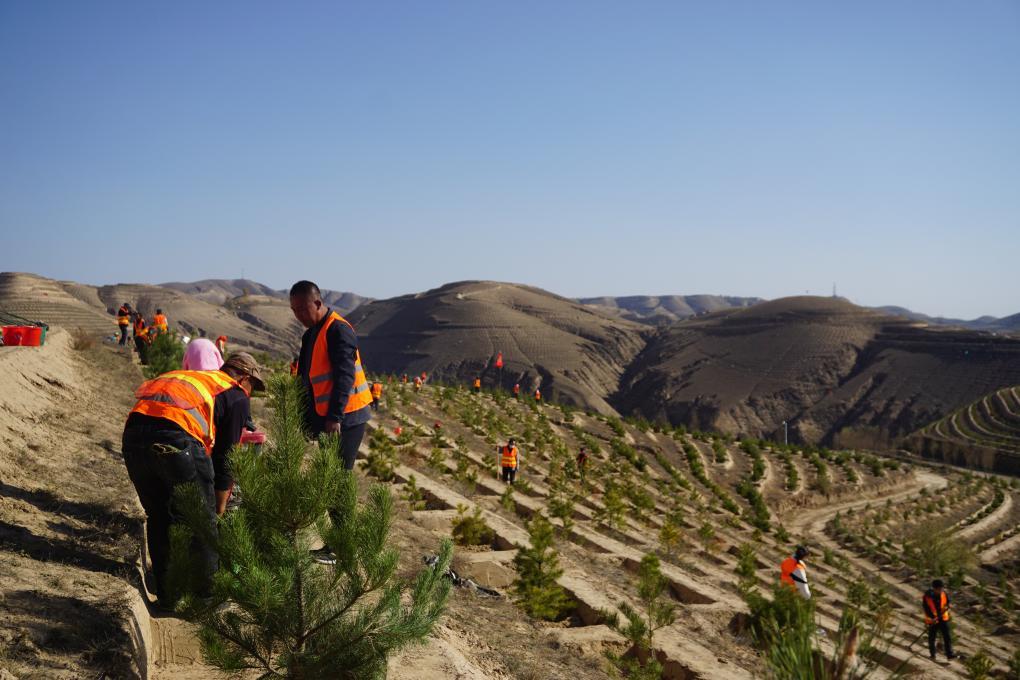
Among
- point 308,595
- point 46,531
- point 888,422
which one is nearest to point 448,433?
point 46,531

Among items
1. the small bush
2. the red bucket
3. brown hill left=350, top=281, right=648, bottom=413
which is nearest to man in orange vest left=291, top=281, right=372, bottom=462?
the small bush

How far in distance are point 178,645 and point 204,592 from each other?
0.45 m

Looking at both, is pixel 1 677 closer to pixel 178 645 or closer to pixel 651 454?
pixel 178 645

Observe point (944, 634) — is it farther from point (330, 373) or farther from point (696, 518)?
point (330, 373)

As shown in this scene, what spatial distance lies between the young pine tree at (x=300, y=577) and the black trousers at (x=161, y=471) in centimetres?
64

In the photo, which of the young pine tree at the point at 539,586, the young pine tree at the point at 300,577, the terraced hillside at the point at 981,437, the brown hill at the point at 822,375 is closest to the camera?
the young pine tree at the point at 300,577

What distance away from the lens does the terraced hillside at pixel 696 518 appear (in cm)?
671

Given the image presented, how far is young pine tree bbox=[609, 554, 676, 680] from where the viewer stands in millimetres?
4941

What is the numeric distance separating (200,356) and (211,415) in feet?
2.74

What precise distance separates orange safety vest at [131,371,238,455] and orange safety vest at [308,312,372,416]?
0.55 meters

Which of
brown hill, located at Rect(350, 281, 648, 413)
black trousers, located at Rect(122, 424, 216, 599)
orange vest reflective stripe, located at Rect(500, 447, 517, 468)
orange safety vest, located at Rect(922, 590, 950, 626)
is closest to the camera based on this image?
black trousers, located at Rect(122, 424, 216, 599)

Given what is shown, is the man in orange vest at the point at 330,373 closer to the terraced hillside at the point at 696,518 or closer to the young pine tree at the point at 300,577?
the young pine tree at the point at 300,577

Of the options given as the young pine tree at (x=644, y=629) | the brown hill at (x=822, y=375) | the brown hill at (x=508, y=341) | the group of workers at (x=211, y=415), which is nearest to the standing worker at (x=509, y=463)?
the young pine tree at (x=644, y=629)

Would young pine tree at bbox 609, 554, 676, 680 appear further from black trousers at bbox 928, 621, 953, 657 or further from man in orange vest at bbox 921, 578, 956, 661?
black trousers at bbox 928, 621, 953, 657
